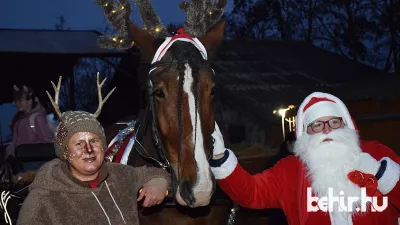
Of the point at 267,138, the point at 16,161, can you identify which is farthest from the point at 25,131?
the point at 267,138

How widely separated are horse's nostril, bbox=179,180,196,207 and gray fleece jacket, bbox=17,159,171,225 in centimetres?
31

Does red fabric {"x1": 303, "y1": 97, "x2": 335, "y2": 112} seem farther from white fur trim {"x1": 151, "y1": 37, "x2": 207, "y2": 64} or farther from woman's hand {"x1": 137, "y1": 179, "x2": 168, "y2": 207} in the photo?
woman's hand {"x1": 137, "y1": 179, "x2": 168, "y2": 207}

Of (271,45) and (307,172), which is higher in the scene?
(271,45)

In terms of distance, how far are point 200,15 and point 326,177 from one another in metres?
1.64

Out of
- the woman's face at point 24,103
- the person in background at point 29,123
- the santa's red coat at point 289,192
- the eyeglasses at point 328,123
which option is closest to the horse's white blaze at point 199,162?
the santa's red coat at point 289,192

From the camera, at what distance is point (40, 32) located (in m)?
12.7

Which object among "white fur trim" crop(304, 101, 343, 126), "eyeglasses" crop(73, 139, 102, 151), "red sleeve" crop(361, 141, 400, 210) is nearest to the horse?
"eyeglasses" crop(73, 139, 102, 151)

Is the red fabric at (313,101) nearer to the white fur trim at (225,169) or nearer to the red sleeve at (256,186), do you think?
the red sleeve at (256,186)

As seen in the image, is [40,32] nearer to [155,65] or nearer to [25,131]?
[25,131]

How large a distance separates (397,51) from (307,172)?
25.6 m

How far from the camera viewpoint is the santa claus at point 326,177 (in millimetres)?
3514

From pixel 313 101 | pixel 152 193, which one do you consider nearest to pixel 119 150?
pixel 152 193

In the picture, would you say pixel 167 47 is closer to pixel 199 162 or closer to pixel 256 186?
pixel 199 162

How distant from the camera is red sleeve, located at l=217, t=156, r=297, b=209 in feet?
11.9
